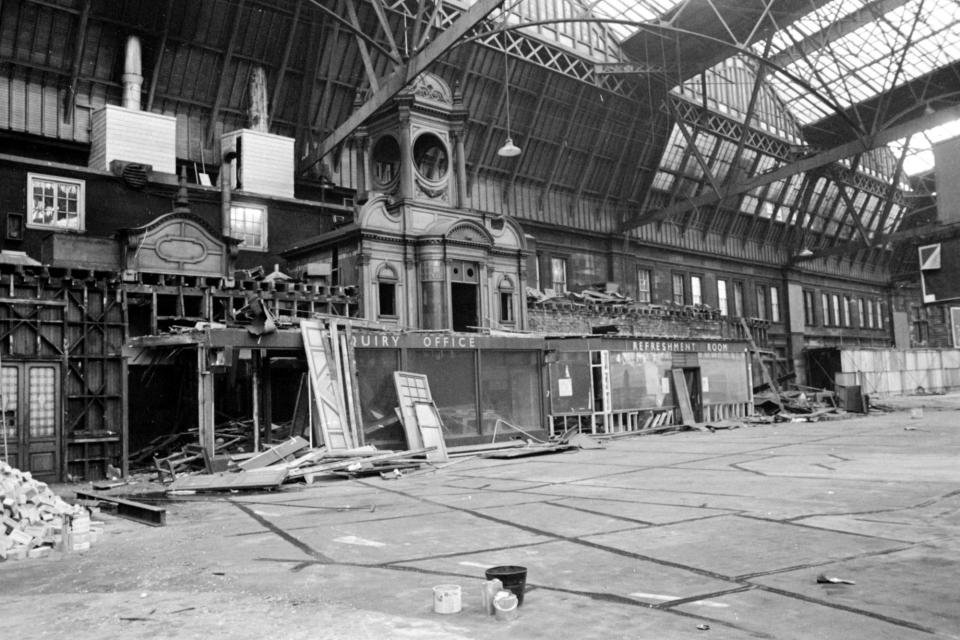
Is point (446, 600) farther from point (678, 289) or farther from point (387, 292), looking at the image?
point (678, 289)

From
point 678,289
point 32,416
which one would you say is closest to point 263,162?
point 32,416

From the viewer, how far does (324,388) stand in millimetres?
17922

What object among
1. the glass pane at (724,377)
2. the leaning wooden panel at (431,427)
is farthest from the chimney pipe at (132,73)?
the glass pane at (724,377)

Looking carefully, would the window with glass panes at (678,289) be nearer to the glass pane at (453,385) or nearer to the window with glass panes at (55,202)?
the glass pane at (453,385)

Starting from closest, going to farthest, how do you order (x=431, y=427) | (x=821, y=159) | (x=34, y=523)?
(x=34, y=523) → (x=431, y=427) → (x=821, y=159)

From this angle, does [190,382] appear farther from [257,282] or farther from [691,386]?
[691,386]

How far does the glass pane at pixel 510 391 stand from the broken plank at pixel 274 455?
258 inches

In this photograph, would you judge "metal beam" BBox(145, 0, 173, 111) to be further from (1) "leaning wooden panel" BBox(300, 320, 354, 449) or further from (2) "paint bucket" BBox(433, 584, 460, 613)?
(2) "paint bucket" BBox(433, 584, 460, 613)

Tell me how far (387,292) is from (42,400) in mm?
12085

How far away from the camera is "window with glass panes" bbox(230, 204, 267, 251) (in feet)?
91.9

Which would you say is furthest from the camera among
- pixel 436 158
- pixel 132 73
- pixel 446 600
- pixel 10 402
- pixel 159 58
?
pixel 436 158

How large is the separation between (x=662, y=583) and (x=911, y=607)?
5.60ft

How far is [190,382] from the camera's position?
21.0 meters

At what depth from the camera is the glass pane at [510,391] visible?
22.0 m
